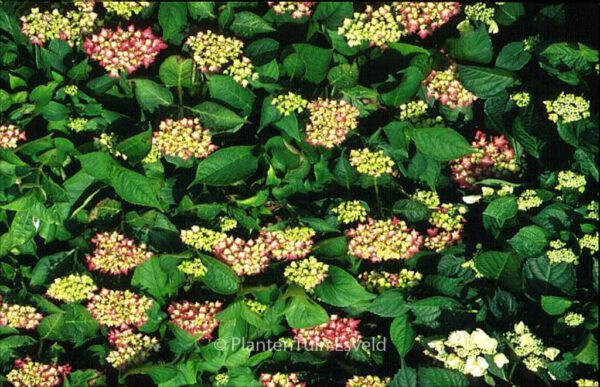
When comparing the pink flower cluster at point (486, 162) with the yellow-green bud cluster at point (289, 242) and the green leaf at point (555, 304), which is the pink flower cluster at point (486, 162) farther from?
the yellow-green bud cluster at point (289, 242)

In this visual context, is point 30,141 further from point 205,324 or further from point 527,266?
point 527,266

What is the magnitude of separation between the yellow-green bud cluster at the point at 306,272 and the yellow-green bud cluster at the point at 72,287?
0.89 meters

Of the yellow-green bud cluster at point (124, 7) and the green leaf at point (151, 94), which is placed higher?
the yellow-green bud cluster at point (124, 7)

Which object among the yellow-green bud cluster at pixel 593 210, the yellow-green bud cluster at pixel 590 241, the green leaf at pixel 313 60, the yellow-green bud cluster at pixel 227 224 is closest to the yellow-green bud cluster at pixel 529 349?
the yellow-green bud cluster at pixel 590 241

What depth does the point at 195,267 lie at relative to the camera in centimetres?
291

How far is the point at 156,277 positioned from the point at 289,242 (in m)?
0.66

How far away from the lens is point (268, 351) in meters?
3.26

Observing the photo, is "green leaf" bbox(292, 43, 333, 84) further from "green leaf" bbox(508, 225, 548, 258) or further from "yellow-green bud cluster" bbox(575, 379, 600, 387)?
"yellow-green bud cluster" bbox(575, 379, 600, 387)

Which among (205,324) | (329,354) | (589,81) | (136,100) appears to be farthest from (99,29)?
(589,81)

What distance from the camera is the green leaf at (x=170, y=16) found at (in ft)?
9.66

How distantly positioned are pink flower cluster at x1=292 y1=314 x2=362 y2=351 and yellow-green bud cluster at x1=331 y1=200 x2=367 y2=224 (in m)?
0.52

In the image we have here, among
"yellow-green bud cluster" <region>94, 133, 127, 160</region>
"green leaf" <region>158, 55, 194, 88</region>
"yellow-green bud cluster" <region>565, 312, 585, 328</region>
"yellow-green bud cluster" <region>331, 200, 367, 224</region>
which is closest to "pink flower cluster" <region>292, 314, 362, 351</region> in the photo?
"yellow-green bud cluster" <region>331, 200, 367, 224</region>

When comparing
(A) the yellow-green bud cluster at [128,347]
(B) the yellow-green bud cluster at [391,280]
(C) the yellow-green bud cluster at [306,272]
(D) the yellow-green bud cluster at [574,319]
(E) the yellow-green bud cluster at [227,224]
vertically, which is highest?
(E) the yellow-green bud cluster at [227,224]

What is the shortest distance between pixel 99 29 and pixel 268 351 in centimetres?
173
